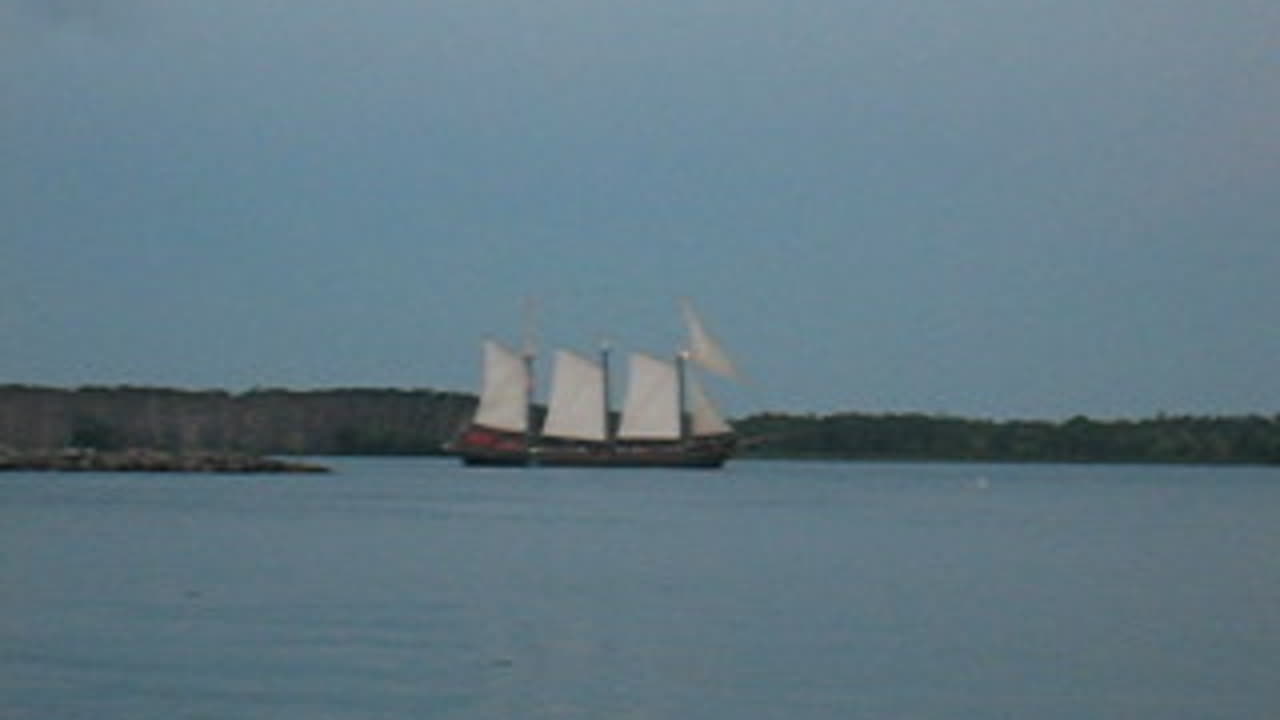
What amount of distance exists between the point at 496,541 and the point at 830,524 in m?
16.6

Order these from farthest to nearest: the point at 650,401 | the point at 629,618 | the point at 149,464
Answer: the point at 149,464, the point at 650,401, the point at 629,618

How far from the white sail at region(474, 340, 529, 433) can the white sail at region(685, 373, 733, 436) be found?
955cm

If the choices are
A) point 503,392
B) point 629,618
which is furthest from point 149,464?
point 629,618

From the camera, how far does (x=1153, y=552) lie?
55875 millimetres

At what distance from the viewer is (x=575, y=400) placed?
137750mm

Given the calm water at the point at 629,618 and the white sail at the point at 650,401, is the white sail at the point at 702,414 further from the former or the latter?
the calm water at the point at 629,618

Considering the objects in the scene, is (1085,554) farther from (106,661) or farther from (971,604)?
(106,661)

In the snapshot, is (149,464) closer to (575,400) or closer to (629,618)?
(575,400)

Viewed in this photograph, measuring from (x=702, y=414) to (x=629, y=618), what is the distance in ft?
338

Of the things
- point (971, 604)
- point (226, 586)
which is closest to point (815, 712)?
point (971, 604)

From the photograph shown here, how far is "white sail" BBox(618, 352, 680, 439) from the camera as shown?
134 meters

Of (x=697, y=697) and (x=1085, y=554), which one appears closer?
(x=697, y=697)

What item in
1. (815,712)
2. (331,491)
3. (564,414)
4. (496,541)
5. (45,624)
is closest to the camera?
(815,712)

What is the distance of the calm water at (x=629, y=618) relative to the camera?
1002 inches
